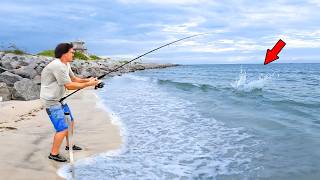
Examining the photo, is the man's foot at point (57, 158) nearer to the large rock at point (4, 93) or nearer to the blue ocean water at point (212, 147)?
the blue ocean water at point (212, 147)

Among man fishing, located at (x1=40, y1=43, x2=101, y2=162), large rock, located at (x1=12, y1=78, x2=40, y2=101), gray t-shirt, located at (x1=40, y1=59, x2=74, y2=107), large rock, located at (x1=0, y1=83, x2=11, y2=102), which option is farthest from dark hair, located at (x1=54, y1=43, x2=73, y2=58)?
large rock, located at (x1=12, y1=78, x2=40, y2=101)

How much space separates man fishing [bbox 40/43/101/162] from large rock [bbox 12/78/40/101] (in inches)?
377

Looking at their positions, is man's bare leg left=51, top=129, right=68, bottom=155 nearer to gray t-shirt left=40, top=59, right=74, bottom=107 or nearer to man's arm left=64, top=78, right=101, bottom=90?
gray t-shirt left=40, top=59, right=74, bottom=107

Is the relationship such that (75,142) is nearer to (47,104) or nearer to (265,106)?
(47,104)

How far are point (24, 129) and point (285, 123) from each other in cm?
708

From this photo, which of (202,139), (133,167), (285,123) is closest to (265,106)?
(285,123)

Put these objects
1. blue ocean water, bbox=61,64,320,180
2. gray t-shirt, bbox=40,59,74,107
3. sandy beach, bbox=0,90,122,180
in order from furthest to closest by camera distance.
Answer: blue ocean water, bbox=61,64,320,180 → gray t-shirt, bbox=40,59,74,107 → sandy beach, bbox=0,90,122,180

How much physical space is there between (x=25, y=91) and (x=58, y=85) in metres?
10.3

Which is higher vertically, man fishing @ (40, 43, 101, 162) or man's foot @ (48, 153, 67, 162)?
man fishing @ (40, 43, 101, 162)

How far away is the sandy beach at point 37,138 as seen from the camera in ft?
19.9

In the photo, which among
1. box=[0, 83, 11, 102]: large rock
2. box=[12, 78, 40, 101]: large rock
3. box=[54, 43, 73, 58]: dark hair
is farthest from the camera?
box=[12, 78, 40, 101]: large rock

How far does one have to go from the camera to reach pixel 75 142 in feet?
27.1

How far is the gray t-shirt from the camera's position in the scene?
6.19m

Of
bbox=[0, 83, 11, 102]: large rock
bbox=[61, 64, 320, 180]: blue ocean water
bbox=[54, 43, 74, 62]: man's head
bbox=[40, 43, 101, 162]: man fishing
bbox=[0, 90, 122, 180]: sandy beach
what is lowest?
bbox=[61, 64, 320, 180]: blue ocean water
